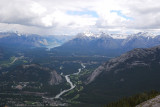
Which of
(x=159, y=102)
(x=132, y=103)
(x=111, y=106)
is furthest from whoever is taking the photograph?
(x=111, y=106)

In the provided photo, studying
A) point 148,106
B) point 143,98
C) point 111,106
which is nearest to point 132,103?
point 143,98

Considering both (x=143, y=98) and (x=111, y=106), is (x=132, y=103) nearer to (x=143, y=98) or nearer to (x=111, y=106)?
(x=143, y=98)

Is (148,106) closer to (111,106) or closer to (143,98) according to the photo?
(143,98)

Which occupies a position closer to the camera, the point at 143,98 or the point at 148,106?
the point at 148,106

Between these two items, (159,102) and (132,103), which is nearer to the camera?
(159,102)

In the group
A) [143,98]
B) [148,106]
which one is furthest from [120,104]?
[148,106]

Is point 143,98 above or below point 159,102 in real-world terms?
below

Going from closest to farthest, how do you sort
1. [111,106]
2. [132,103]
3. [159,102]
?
[159,102], [132,103], [111,106]

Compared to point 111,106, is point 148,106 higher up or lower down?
higher up
